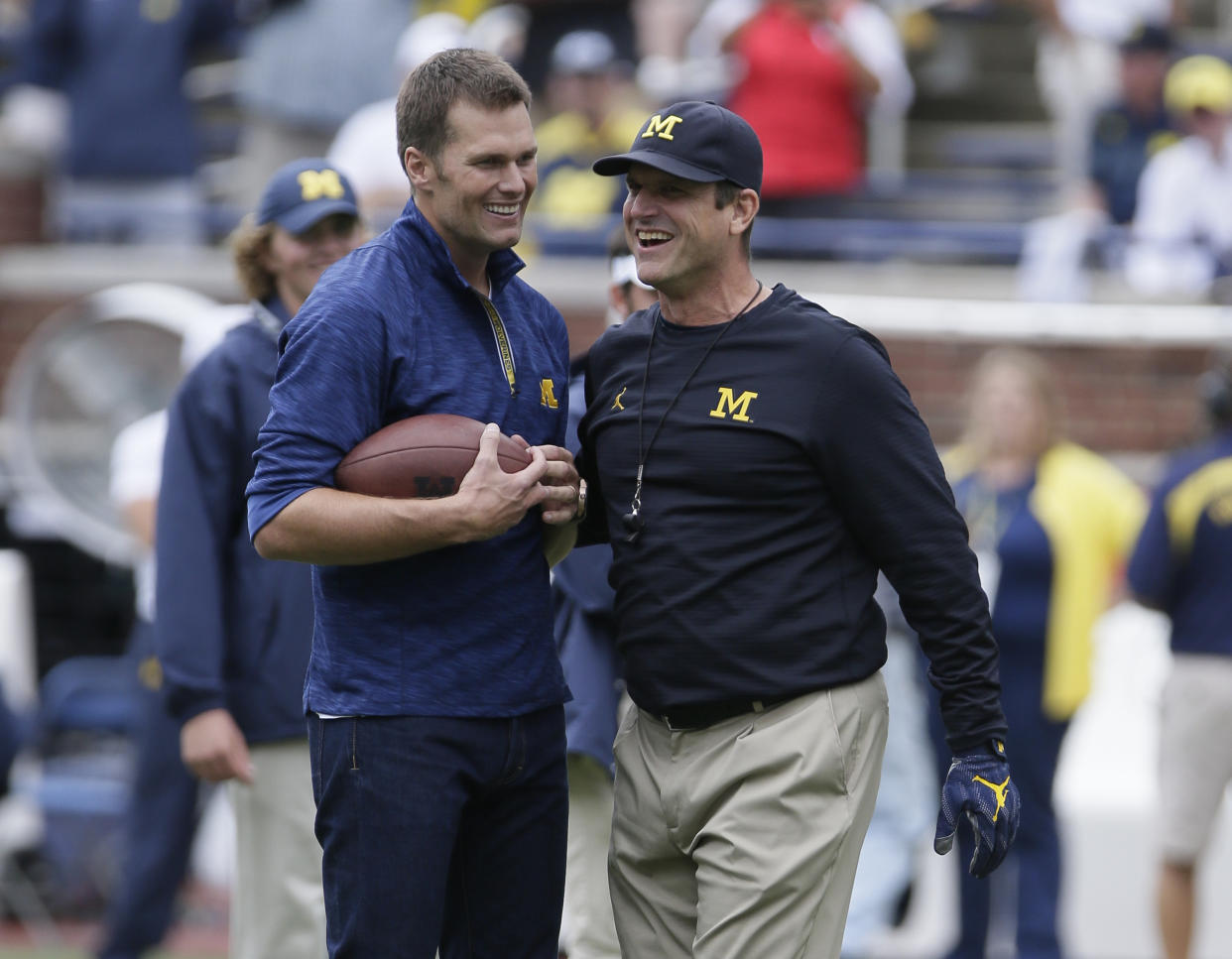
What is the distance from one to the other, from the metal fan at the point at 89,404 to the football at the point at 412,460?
5.48m

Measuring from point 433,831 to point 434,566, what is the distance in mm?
491

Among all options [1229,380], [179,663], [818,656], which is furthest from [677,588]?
[1229,380]

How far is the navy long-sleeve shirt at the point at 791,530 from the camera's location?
353cm

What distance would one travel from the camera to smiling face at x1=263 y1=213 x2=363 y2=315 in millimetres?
4625

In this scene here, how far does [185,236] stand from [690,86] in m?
3.02

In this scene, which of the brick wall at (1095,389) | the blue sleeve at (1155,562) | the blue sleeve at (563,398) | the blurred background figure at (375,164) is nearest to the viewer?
the blue sleeve at (563,398)

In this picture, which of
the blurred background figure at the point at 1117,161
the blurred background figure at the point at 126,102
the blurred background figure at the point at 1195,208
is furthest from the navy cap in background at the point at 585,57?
the blurred background figure at the point at 1195,208

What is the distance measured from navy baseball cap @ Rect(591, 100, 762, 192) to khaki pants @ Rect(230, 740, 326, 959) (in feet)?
5.93

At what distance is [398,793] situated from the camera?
3379mm

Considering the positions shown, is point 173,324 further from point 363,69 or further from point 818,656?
point 818,656

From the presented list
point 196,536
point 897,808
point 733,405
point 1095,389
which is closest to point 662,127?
point 733,405

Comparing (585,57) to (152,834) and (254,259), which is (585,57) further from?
(254,259)

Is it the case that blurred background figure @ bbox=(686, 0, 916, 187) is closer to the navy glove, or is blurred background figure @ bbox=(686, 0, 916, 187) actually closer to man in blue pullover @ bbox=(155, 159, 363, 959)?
man in blue pullover @ bbox=(155, 159, 363, 959)

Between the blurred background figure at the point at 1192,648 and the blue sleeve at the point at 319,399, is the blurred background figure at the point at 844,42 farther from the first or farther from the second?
the blue sleeve at the point at 319,399
